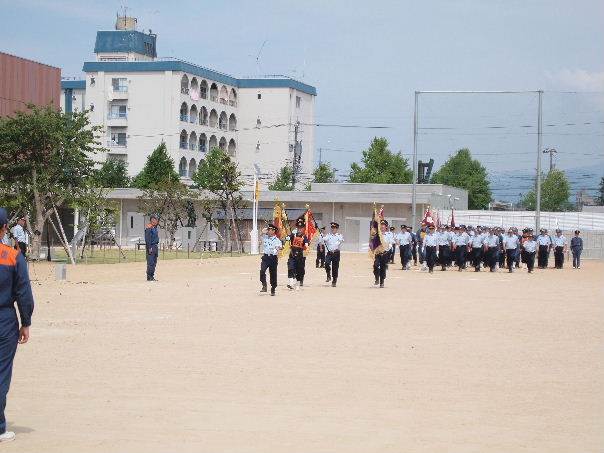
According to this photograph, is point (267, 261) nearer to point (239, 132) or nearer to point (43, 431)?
point (43, 431)

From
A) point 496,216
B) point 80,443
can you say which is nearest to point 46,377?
point 80,443

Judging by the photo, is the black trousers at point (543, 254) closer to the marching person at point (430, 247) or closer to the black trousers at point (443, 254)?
the black trousers at point (443, 254)

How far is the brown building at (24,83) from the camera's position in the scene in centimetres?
4800

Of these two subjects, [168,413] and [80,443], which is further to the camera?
[168,413]

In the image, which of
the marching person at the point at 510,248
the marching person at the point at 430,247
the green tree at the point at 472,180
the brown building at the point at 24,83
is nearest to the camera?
the marching person at the point at 430,247

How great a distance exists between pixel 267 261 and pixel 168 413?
15755 millimetres

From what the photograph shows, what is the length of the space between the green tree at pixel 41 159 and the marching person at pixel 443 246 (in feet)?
48.2

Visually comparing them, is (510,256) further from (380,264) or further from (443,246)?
(380,264)

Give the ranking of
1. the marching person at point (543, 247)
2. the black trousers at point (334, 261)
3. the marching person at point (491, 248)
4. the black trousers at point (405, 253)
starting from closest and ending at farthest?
the black trousers at point (334, 261), the black trousers at point (405, 253), the marching person at point (491, 248), the marching person at point (543, 247)

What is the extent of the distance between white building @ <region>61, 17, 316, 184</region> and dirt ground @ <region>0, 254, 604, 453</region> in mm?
69869

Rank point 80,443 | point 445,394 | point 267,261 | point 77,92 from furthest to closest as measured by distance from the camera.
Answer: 1. point 77,92
2. point 267,261
3. point 445,394
4. point 80,443

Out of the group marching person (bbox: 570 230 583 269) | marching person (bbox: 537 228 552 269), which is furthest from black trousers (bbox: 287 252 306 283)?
marching person (bbox: 570 230 583 269)

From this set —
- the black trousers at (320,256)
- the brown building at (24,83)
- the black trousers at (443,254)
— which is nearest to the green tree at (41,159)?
the brown building at (24,83)

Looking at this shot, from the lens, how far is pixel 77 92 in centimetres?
10556
